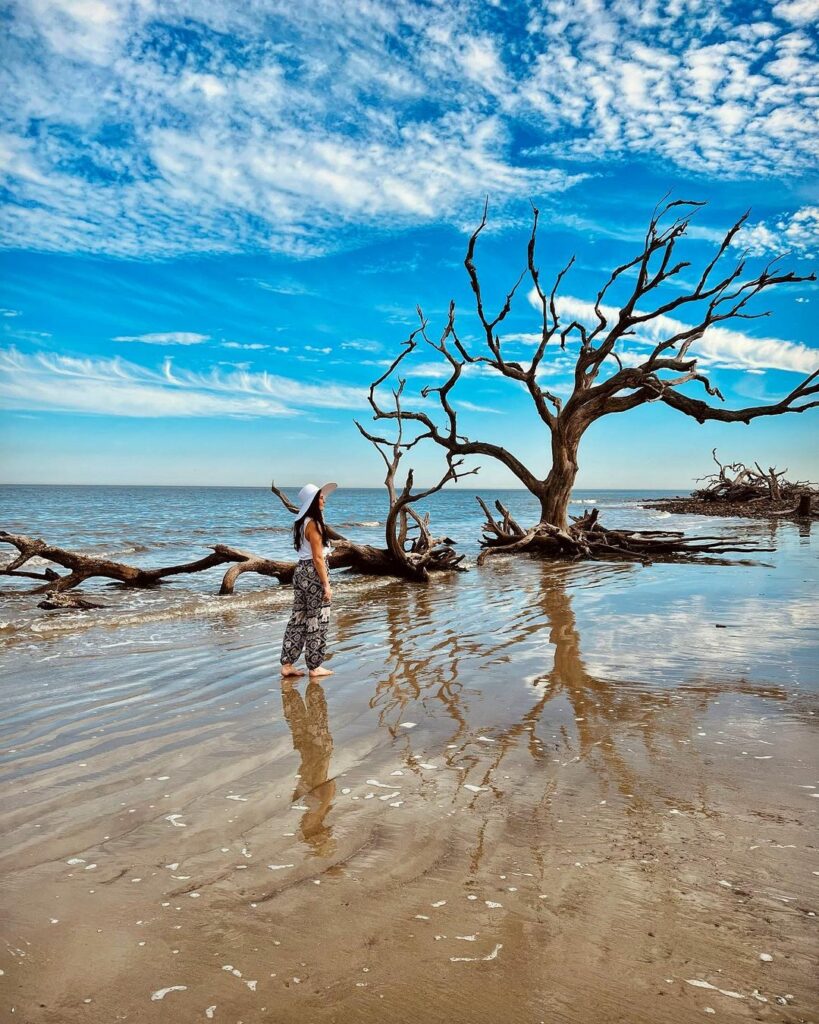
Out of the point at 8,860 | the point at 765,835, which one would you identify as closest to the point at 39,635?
the point at 8,860

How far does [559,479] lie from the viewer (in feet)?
57.9

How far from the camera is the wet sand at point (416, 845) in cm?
199

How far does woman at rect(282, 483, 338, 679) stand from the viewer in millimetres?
6195

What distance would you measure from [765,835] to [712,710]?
179 cm

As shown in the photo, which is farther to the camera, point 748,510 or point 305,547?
point 748,510

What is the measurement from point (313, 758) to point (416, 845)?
3.94 ft

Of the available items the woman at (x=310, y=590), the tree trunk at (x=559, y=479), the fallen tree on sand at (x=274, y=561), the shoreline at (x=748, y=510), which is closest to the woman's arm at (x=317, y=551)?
the woman at (x=310, y=590)

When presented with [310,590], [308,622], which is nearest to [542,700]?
[308,622]

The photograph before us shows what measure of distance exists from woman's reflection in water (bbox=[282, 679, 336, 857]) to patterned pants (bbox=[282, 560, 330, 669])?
472 millimetres

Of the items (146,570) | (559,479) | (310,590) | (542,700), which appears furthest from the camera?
(559,479)

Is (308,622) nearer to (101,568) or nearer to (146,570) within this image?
(101,568)

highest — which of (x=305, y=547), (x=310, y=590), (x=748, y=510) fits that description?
(x=305, y=547)

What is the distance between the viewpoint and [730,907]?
2.33 meters

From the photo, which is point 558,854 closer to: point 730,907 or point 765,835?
point 730,907
